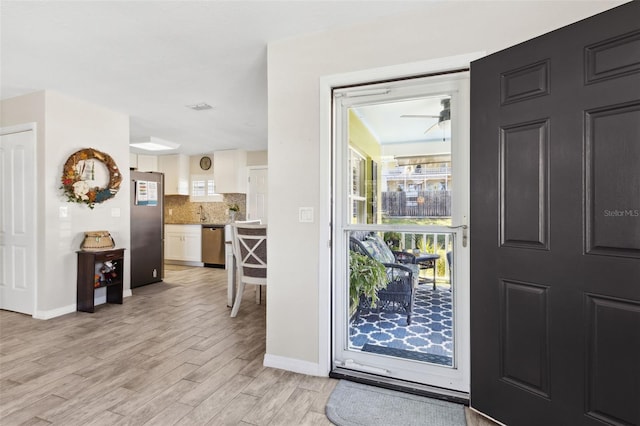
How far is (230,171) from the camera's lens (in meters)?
7.05

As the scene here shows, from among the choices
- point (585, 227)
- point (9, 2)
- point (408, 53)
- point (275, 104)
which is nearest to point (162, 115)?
point (9, 2)

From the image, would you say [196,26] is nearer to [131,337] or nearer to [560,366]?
[131,337]

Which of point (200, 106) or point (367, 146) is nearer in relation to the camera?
point (367, 146)

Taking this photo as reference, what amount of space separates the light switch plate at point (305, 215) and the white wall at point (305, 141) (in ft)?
0.10

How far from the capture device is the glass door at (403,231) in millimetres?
2152

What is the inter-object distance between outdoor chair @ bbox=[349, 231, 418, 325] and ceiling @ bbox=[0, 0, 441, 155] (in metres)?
0.81

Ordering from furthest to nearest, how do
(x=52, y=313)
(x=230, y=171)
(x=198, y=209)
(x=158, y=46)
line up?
1. (x=198, y=209)
2. (x=230, y=171)
3. (x=52, y=313)
4. (x=158, y=46)

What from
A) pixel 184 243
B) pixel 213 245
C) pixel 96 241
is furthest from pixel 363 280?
pixel 184 243

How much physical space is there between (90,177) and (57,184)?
34 cm

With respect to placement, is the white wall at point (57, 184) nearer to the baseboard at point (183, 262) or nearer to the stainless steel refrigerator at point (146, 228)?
the stainless steel refrigerator at point (146, 228)

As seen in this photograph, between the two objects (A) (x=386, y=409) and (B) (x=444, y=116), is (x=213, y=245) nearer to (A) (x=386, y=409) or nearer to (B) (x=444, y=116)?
(A) (x=386, y=409)

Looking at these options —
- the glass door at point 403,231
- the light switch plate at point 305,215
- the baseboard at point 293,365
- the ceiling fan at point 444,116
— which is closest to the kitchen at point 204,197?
the baseboard at point 293,365

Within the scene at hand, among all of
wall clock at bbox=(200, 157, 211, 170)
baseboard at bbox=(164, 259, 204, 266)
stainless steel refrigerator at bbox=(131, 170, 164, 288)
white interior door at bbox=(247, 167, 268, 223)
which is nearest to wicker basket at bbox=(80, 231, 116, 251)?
stainless steel refrigerator at bbox=(131, 170, 164, 288)

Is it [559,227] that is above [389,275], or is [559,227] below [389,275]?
above
